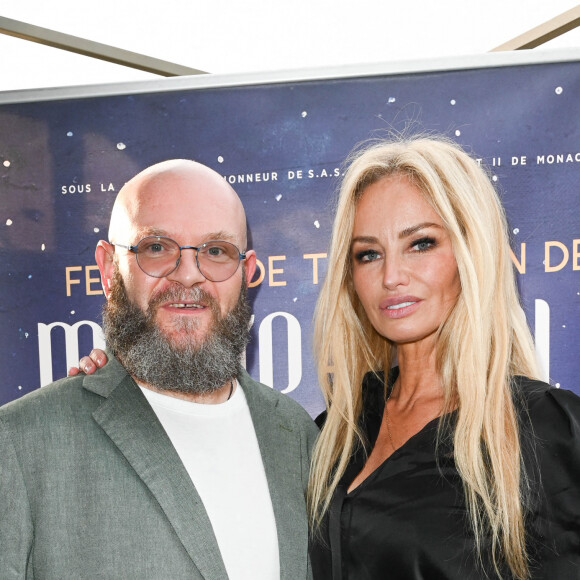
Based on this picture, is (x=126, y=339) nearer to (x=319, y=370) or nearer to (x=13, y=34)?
(x=319, y=370)

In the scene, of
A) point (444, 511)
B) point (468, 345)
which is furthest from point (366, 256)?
point (444, 511)

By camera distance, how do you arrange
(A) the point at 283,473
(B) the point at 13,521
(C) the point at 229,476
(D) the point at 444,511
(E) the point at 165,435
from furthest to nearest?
(A) the point at 283,473
(C) the point at 229,476
(E) the point at 165,435
(D) the point at 444,511
(B) the point at 13,521

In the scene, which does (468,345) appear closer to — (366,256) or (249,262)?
(366,256)

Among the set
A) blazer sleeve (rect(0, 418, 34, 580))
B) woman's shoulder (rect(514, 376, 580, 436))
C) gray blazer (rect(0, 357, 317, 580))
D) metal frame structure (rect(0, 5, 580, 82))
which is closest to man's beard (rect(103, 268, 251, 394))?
gray blazer (rect(0, 357, 317, 580))

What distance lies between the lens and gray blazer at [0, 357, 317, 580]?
1.65 m

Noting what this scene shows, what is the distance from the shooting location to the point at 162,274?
198 centimetres

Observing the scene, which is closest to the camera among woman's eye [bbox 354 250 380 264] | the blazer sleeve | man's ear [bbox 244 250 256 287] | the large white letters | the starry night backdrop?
the blazer sleeve

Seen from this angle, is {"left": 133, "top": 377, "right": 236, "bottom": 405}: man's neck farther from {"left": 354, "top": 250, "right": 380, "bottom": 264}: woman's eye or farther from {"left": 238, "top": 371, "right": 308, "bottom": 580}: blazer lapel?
{"left": 354, "top": 250, "right": 380, "bottom": 264}: woman's eye

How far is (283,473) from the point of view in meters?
2.07

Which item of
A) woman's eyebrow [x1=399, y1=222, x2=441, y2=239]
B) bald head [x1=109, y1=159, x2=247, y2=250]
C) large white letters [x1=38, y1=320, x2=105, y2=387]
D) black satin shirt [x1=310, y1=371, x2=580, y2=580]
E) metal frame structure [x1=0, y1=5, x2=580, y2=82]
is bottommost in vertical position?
black satin shirt [x1=310, y1=371, x2=580, y2=580]

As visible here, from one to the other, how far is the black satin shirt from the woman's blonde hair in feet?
0.13

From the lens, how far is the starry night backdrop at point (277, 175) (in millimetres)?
2377

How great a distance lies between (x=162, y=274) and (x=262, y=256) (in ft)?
2.15

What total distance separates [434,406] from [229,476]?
694 mm
